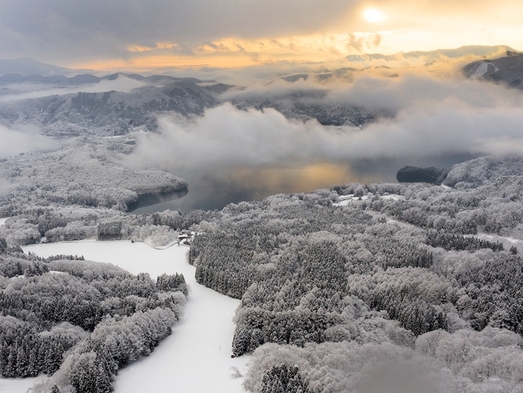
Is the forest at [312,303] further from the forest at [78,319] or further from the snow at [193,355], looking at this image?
the snow at [193,355]

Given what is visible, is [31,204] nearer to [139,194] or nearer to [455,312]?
[139,194]

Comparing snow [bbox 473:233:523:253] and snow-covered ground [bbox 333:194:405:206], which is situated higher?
snow [bbox 473:233:523:253]

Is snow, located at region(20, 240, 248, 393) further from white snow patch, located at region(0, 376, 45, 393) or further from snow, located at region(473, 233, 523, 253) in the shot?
snow, located at region(473, 233, 523, 253)

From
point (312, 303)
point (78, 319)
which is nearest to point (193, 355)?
point (312, 303)

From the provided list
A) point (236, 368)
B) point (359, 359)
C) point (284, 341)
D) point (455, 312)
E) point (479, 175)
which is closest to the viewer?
point (359, 359)

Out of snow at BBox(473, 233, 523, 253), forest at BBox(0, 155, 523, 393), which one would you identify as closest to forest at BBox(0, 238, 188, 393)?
forest at BBox(0, 155, 523, 393)

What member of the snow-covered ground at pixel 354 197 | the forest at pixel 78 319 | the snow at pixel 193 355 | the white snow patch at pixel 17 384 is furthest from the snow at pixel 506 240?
the white snow patch at pixel 17 384

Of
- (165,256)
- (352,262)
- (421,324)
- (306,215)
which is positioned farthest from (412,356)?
(306,215)

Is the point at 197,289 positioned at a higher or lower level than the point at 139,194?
higher
